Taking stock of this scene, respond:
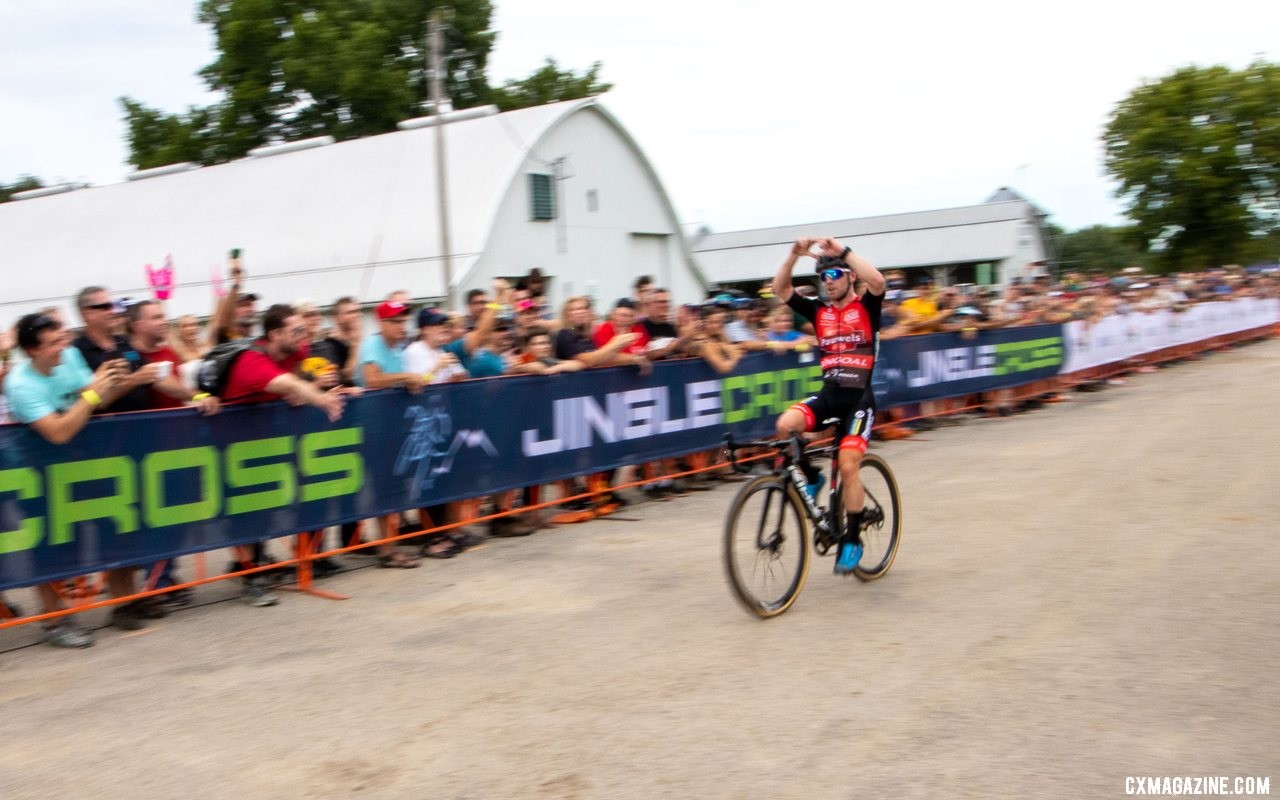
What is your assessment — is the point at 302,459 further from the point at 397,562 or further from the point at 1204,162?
the point at 1204,162

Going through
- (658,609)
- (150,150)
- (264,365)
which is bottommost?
(658,609)

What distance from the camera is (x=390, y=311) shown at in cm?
901

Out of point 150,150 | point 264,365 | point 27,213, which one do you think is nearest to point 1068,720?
point 264,365

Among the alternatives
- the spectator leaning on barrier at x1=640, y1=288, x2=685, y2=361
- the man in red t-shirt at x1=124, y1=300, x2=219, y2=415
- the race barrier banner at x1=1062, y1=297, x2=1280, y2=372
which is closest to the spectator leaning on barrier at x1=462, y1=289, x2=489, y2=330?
the spectator leaning on barrier at x1=640, y1=288, x2=685, y2=361

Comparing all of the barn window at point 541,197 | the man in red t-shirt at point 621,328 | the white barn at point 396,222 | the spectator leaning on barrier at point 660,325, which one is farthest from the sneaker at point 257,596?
the barn window at point 541,197

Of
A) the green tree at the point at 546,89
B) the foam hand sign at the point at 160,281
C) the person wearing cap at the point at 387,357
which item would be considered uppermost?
the green tree at the point at 546,89

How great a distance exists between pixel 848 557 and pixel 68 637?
4671 millimetres

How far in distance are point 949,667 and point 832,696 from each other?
707 mm

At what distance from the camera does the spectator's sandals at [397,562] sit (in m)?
8.41

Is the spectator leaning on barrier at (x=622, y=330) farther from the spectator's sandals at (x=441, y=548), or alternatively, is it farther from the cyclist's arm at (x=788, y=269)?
the cyclist's arm at (x=788, y=269)

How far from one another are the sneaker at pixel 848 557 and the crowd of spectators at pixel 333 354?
76.1 inches

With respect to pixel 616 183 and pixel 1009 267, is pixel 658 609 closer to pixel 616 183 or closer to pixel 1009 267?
pixel 616 183

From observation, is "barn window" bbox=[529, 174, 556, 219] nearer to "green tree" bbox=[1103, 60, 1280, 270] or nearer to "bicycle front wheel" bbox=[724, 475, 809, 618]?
"bicycle front wheel" bbox=[724, 475, 809, 618]

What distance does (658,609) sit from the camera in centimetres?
673
